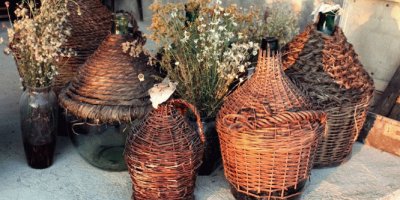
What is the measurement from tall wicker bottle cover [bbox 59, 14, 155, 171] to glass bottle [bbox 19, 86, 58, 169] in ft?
0.36

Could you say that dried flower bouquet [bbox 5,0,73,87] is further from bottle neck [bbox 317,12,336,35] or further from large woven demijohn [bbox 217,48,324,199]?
bottle neck [bbox 317,12,336,35]

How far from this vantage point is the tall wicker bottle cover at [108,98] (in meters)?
2.49

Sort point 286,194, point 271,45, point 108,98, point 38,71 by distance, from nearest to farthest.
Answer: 1. point 271,45
2. point 286,194
3. point 108,98
4. point 38,71

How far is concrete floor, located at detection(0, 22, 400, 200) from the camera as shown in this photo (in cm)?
258

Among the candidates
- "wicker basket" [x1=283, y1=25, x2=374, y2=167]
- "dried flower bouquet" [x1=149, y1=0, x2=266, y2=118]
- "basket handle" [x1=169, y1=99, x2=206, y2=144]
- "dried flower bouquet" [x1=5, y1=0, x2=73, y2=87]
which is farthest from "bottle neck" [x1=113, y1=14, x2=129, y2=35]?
"wicker basket" [x1=283, y1=25, x2=374, y2=167]

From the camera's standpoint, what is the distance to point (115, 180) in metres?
2.68

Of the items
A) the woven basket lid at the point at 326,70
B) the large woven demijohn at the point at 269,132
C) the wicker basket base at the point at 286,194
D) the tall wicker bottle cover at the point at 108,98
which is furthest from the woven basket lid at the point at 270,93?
the tall wicker bottle cover at the point at 108,98

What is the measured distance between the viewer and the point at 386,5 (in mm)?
3242

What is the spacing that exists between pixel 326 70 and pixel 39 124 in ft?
5.04

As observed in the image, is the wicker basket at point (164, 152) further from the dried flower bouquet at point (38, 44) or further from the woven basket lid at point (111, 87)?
the dried flower bouquet at point (38, 44)

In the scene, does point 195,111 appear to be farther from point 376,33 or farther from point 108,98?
point 376,33

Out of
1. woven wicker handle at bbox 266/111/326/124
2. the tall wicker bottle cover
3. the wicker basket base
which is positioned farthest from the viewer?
the tall wicker bottle cover

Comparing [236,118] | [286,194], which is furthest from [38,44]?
[286,194]

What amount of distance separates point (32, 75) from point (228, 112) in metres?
1.07
